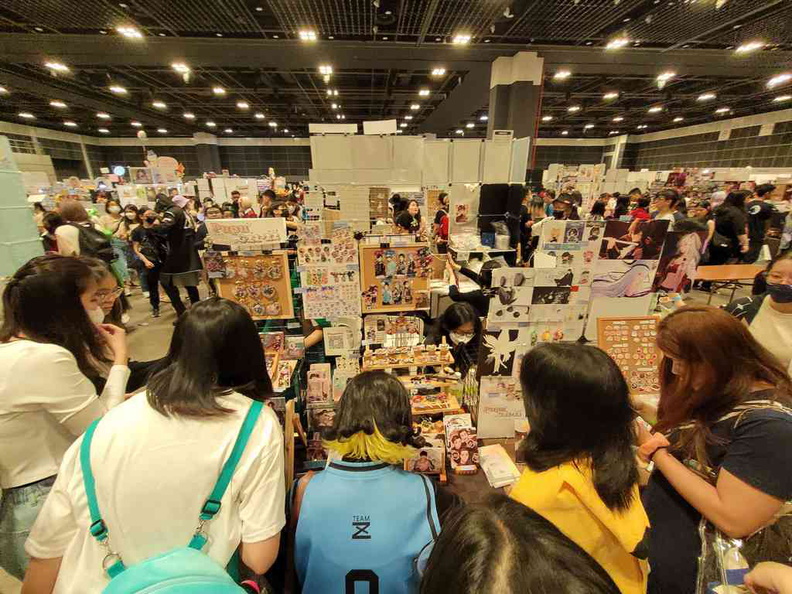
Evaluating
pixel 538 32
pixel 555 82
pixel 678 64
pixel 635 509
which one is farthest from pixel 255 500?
pixel 555 82

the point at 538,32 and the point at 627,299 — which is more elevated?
the point at 538,32

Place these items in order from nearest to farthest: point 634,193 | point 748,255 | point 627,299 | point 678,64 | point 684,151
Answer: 1. point 627,299
2. point 748,255
3. point 678,64
4. point 634,193
5. point 684,151

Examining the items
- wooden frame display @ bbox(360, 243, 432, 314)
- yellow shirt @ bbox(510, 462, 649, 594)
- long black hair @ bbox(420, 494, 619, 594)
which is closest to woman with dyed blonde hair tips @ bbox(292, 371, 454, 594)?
yellow shirt @ bbox(510, 462, 649, 594)

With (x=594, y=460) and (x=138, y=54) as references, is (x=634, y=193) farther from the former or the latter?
(x=138, y=54)

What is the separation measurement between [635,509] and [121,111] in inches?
742

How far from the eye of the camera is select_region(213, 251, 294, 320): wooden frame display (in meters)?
2.68

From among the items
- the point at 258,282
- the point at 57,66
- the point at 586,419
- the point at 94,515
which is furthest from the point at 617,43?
the point at 57,66

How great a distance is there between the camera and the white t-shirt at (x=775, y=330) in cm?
196

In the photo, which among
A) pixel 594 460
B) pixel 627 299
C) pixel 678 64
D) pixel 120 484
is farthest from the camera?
pixel 678 64

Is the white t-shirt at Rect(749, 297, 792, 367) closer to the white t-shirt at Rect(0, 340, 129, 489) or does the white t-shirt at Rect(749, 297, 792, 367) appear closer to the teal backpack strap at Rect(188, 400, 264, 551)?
the teal backpack strap at Rect(188, 400, 264, 551)

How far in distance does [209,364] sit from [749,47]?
11576 mm

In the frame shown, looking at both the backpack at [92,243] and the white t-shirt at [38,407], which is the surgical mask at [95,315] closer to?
the white t-shirt at [38,407]

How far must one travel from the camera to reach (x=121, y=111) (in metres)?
13.7

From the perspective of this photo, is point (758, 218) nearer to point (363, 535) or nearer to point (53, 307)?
point (363, 535)
